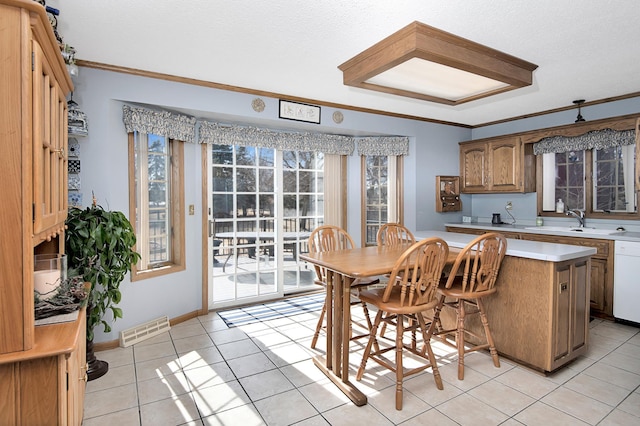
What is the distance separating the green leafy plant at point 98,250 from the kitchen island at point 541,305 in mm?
2903

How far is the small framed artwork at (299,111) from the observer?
390 centimetres

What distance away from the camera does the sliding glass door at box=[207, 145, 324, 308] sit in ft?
13.3

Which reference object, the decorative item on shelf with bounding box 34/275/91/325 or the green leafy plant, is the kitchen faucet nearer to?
the green leafy plant

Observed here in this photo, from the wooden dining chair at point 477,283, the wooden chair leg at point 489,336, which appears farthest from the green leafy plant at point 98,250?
the wooden chair leg at point 489,336

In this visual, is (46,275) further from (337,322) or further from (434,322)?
(434,322)

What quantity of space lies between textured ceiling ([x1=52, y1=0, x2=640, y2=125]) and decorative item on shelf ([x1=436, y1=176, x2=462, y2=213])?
190 centimetres

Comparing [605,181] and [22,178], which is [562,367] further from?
[22,178]

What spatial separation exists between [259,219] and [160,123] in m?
1.54

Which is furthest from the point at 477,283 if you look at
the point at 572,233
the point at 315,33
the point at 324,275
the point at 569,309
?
the point at 315,33

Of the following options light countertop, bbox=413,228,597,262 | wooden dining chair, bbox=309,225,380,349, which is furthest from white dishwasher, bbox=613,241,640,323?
wooden dining chair, bbox=309,225,380,349

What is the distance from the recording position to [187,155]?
3.69 metres

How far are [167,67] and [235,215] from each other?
1.71m

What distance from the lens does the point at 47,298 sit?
1699 mm

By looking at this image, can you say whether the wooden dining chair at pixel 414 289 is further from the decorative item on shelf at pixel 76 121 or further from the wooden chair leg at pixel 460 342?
the decorative item on shelf at pixel 76 121
